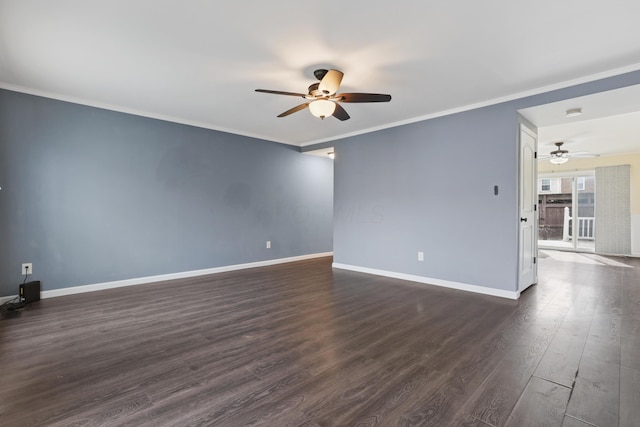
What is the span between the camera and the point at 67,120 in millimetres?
3682

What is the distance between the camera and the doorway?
7.45 meters

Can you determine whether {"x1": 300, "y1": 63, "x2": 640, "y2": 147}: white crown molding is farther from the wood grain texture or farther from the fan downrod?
the wood grain texture

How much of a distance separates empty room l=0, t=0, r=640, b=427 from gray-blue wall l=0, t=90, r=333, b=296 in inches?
1.0

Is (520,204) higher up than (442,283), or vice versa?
(520,204)

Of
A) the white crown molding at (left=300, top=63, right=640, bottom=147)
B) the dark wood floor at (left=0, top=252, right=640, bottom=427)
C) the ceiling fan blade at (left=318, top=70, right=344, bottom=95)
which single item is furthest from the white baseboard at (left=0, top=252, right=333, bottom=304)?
the ceiling fan blade at (left=318, top=70, right=344, bottom=95)

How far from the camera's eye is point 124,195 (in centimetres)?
409

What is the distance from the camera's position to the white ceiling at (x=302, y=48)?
2.02 m

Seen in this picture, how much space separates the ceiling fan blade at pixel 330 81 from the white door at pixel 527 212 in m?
2.49

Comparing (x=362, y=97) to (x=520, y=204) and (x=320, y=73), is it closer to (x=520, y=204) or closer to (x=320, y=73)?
(x=320, y=73)

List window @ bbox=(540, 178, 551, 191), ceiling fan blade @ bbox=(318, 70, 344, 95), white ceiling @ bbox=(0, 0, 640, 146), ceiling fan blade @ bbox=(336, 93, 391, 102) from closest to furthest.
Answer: white ceiling @ bbox=(0, 0, 640, 146)
ceiling fan blade @ bbox=(318, 70, 344, 95)
ceiling fan blade @ bbox=(336, 93, 391, 102)
window @ bbox=(540, 178, 551, 191)

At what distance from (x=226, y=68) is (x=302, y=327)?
2550 mm

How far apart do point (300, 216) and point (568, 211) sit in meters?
7.50

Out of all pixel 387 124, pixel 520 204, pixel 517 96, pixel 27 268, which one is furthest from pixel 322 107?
pixel 27 268

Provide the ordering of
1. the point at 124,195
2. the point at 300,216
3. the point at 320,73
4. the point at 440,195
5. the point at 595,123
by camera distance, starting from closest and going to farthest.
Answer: the point at 320,73 → the point at 124,195 → the point at 440,195 → the point at 595,123 → the point at 300,216
